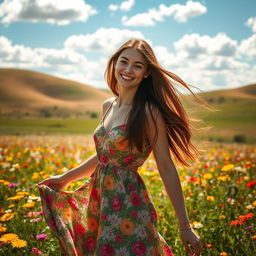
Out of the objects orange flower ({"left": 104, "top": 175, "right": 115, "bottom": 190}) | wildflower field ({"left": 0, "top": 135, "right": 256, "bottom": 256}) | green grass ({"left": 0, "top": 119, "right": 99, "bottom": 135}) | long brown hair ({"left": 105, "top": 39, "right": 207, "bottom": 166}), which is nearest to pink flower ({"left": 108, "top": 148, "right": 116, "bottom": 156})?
orange flower ({"left": 104, "top": 175, "right": 115, "bottom": 190})

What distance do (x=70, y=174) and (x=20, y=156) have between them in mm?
4110

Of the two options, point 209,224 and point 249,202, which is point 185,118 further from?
point 249,202

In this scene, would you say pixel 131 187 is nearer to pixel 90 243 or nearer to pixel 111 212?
pixel 111 212

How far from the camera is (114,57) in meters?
2.75

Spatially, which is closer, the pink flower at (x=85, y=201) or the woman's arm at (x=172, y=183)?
the woman's arm at (x=172, y=183)

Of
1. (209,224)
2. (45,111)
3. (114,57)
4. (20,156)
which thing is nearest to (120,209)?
(114,57)

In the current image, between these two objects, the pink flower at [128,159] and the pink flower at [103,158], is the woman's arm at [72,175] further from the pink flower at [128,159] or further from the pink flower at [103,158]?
the pink flower at [128,159]

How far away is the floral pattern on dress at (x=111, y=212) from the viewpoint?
215 cm

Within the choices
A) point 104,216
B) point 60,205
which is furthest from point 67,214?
point 104,216

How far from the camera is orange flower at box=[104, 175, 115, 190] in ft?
7.37

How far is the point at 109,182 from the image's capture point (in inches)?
88.8

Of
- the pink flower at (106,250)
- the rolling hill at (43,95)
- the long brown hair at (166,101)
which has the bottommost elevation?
the pink flower at (106,250)

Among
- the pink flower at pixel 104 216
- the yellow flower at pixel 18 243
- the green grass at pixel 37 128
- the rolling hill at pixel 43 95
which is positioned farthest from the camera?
the rolling hill at pixel 43 95

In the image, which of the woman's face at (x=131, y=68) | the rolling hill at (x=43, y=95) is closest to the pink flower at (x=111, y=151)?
the woman's face at (x=131, y=68)
